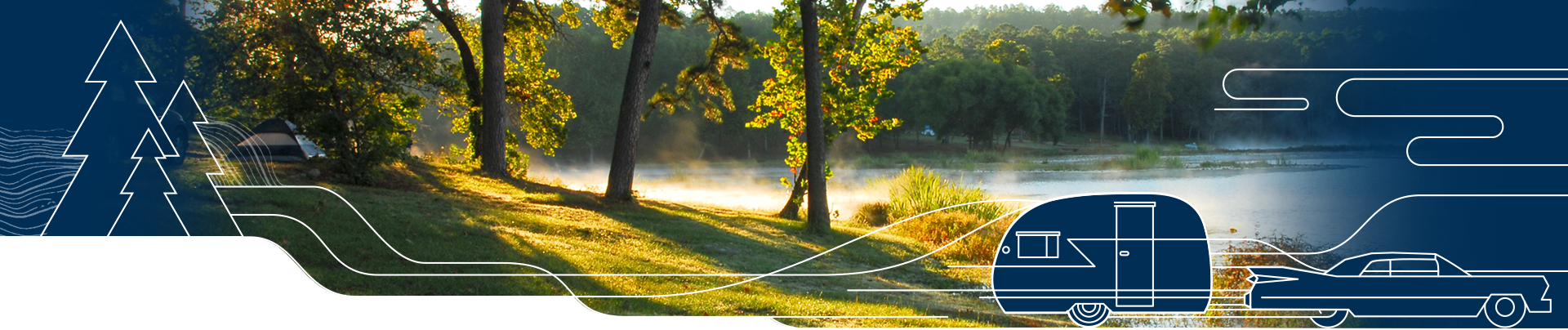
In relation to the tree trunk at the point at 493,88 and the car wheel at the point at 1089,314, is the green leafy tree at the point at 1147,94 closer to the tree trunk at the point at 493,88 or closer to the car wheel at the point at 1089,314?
the car wheel at the point at 1089,314

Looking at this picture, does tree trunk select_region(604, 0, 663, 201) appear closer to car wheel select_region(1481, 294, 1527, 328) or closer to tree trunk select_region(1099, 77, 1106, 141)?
tree trunk select_region(1099, 77, 1106, 141)

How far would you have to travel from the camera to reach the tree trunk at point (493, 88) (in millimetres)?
9766

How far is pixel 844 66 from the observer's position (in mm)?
8062

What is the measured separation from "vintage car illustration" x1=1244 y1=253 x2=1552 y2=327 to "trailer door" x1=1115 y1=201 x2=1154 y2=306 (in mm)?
417

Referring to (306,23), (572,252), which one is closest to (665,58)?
(306,23)

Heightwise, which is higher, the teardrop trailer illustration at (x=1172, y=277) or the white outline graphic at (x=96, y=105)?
the white outline graphic at (x=96, y=105)

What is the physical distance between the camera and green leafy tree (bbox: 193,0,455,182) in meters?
4.52

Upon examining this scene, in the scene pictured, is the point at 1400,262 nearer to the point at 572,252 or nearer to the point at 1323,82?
the point at 1323,82

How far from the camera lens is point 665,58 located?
20.3 metres

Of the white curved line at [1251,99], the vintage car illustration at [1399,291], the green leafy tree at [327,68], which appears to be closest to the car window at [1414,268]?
the vintage car illustration at [1399,291]

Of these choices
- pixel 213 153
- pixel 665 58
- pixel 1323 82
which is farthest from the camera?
pixel 665 58

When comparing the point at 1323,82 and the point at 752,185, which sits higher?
the point at 1323,82

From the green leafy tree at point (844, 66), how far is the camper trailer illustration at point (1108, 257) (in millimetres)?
4199

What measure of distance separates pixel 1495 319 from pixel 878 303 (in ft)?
8.21
